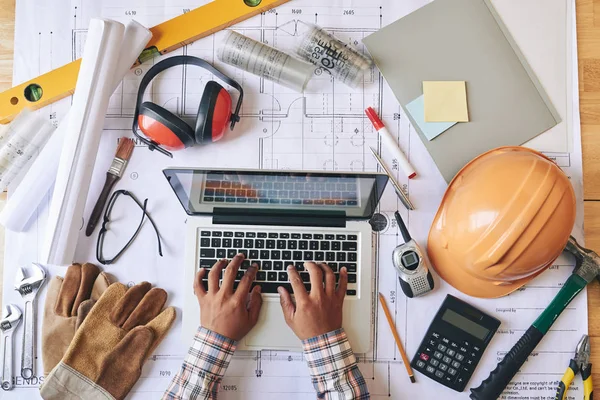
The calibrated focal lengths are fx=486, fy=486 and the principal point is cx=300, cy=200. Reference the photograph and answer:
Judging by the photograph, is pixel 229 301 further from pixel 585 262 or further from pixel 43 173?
pixel 585 262

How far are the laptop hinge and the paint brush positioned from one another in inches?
7.3

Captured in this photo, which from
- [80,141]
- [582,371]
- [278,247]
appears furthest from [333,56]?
[582,371]

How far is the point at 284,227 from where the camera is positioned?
0.80 meters

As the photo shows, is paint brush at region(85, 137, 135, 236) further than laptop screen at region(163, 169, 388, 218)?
Yes

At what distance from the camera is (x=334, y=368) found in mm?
756

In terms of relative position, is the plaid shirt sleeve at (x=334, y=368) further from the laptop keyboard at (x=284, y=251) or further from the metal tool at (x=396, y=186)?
the metal tool at (x=396, y=186)

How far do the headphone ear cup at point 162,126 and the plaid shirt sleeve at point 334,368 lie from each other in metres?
0.38

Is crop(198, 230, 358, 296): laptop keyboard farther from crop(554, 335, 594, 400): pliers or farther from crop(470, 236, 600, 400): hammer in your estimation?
crop(554, 335, 594, 400): pliers

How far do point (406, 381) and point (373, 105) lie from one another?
47 centimetres

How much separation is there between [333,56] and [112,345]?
596 mm

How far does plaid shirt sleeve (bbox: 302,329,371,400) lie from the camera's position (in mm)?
750

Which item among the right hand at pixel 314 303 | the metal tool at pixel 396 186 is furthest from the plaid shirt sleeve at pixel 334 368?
the metal tool at pixel 396 186

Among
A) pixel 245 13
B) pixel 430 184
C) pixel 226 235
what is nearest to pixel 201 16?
pixel 245 13

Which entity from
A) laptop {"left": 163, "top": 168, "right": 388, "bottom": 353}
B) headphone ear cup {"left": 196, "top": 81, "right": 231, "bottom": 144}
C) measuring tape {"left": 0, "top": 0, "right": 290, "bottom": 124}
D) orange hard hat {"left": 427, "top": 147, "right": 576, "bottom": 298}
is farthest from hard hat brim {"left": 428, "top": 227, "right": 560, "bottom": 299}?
measuring tape {"left": 0, "top": 0, "right": 290, "bottom": 124}
